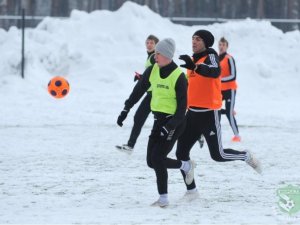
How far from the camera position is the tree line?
2733 cm

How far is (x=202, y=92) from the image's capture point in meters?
7.79

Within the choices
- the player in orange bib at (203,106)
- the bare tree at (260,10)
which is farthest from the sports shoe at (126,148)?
the bare tree at (260,10)

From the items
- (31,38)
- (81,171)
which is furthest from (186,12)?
(81,171)

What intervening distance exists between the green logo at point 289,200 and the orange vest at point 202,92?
1.10m

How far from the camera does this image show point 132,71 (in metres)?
22.7

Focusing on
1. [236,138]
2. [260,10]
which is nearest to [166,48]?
[236,138]

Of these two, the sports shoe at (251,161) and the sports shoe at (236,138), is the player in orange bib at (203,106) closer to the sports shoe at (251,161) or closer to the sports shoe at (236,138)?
the sports shoe at (251,161)

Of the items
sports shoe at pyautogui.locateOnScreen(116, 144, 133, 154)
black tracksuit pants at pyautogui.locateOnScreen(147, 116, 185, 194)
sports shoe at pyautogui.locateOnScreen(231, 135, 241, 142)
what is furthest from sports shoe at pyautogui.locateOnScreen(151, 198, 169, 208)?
sports shoe at pyautogui.locateOnScreen(231, 135, 241, 142)

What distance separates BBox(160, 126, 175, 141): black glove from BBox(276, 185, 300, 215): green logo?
1212 millimetres

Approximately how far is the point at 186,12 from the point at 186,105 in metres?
20.7

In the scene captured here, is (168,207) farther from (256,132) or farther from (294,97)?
(294,97)

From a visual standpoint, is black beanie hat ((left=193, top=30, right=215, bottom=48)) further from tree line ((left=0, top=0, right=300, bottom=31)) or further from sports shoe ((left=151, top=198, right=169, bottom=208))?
tree line ((left=0, top=0, right=300, bottom=31))

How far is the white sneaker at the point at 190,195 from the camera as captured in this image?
7.64 meters

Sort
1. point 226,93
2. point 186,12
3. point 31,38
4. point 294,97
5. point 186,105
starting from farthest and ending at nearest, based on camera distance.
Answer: point 186,12, point 31,38, point 294,97, point 226,93, point 186,105
